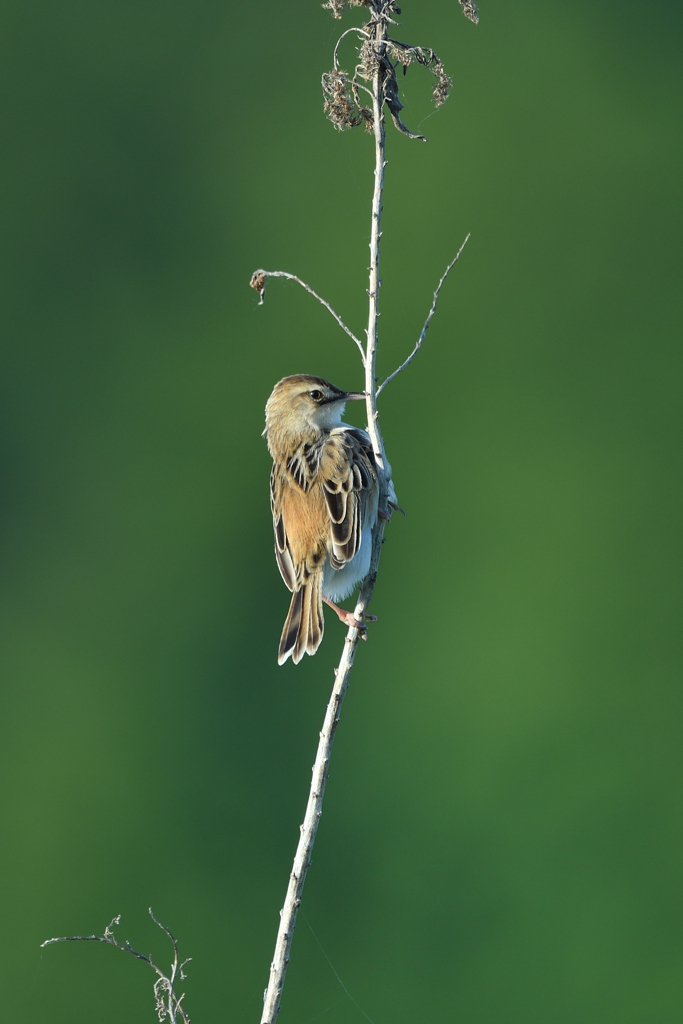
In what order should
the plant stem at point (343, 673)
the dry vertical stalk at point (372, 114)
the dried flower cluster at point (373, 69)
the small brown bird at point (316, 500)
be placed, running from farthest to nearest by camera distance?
the small brown bird at point (316, 500) < the dried flower cluster at point (373, 69) < the dry vertical stalk at point (372, 114) < the plant stem at point (343, 673)

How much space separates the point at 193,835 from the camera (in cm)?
1194

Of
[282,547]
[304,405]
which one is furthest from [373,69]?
[282,547]

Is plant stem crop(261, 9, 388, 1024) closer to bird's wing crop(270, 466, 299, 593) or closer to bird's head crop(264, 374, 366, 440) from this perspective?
bird's wing crop(270, 466, 299, 593)

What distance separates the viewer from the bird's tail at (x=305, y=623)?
3.57m

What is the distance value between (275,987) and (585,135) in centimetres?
1492

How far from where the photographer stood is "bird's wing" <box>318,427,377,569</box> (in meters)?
3.67

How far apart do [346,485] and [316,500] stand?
144mm

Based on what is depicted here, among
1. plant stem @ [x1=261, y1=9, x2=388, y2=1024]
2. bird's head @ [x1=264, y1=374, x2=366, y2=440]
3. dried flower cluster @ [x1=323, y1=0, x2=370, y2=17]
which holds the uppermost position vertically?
dried flower cluster @ [x1=323, y1=0, x2=370, y2=17]

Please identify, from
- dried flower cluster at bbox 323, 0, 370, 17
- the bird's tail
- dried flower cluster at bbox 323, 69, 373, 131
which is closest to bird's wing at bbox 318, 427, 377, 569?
the bird's tail

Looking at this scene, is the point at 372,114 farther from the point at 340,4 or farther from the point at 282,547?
the point at 282,547

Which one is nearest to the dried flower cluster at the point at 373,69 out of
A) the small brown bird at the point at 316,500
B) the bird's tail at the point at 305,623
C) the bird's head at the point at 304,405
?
the small brown bird at the point at 316,500

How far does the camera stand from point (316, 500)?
12.7 feet

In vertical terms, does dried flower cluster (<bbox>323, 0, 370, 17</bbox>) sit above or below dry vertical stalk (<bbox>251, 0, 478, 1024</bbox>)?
above

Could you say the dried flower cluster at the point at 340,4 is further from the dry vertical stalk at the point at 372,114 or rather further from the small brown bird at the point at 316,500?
the small brown bird at the point at 316,500
